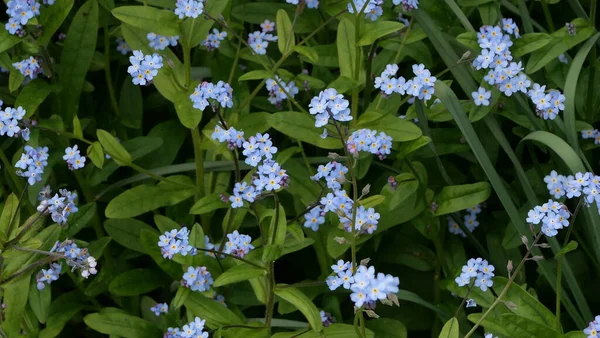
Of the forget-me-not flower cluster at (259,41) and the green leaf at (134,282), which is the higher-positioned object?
the forget-me-not flower cluster at (259,41)

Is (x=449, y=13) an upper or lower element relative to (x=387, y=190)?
upper

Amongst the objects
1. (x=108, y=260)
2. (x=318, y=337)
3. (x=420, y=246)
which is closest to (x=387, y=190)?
(x=420, y=246)

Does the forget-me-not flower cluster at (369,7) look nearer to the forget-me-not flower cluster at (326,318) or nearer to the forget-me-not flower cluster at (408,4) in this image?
the forget-me-not flower cluster at (408,4)

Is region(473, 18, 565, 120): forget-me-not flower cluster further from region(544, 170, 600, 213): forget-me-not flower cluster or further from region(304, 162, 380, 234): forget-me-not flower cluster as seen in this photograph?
region(304, 162, 380, 234): forget-me-not flower cluster

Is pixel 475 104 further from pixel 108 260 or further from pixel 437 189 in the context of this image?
pixel 108 260

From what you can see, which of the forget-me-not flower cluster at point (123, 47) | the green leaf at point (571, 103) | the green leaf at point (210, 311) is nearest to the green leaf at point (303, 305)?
the green leaf at point (210, 311)

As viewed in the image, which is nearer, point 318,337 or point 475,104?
point 318,337

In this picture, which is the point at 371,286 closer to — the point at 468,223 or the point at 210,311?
the point at 210,311
